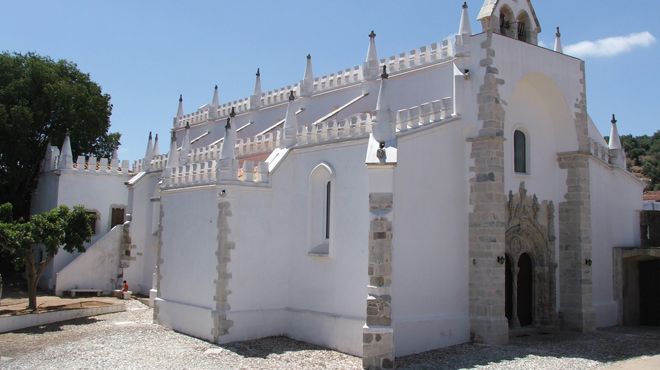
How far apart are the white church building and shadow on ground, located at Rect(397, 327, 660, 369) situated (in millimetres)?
579

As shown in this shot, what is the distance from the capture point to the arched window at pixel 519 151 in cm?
2066

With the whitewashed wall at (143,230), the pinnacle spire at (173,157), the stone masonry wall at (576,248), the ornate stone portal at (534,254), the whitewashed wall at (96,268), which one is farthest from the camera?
the whitewashed wall at (143,230)

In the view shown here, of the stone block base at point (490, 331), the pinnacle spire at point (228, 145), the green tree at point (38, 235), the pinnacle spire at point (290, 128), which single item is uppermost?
the pinnacle spire at point (290, 128)

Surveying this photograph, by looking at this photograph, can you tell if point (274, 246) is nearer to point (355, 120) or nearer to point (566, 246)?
point (355, 120)

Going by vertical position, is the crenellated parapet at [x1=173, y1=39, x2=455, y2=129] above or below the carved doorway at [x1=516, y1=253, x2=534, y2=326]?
above

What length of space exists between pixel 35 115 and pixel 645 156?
57624 millimetres

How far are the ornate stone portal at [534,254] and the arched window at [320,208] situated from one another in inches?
242

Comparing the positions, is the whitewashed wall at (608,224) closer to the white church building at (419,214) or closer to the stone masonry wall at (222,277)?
the white church building at (419,214)

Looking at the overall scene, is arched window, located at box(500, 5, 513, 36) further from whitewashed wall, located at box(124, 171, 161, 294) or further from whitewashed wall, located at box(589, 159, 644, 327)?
whitewashed wall, located at box(124, 171, 161, 294)

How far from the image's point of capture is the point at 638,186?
2527 centimetres

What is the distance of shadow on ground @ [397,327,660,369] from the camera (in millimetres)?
15844

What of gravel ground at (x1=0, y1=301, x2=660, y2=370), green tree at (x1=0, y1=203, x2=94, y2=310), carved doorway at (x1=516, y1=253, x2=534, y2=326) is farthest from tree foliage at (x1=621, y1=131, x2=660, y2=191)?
green tree at (x1=0, y1=203, x2=94, y2=310)

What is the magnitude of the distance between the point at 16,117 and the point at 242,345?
22.3 metres

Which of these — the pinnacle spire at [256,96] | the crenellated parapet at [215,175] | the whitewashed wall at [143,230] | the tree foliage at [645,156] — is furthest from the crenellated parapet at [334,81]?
the tree foliage at [645,156]
